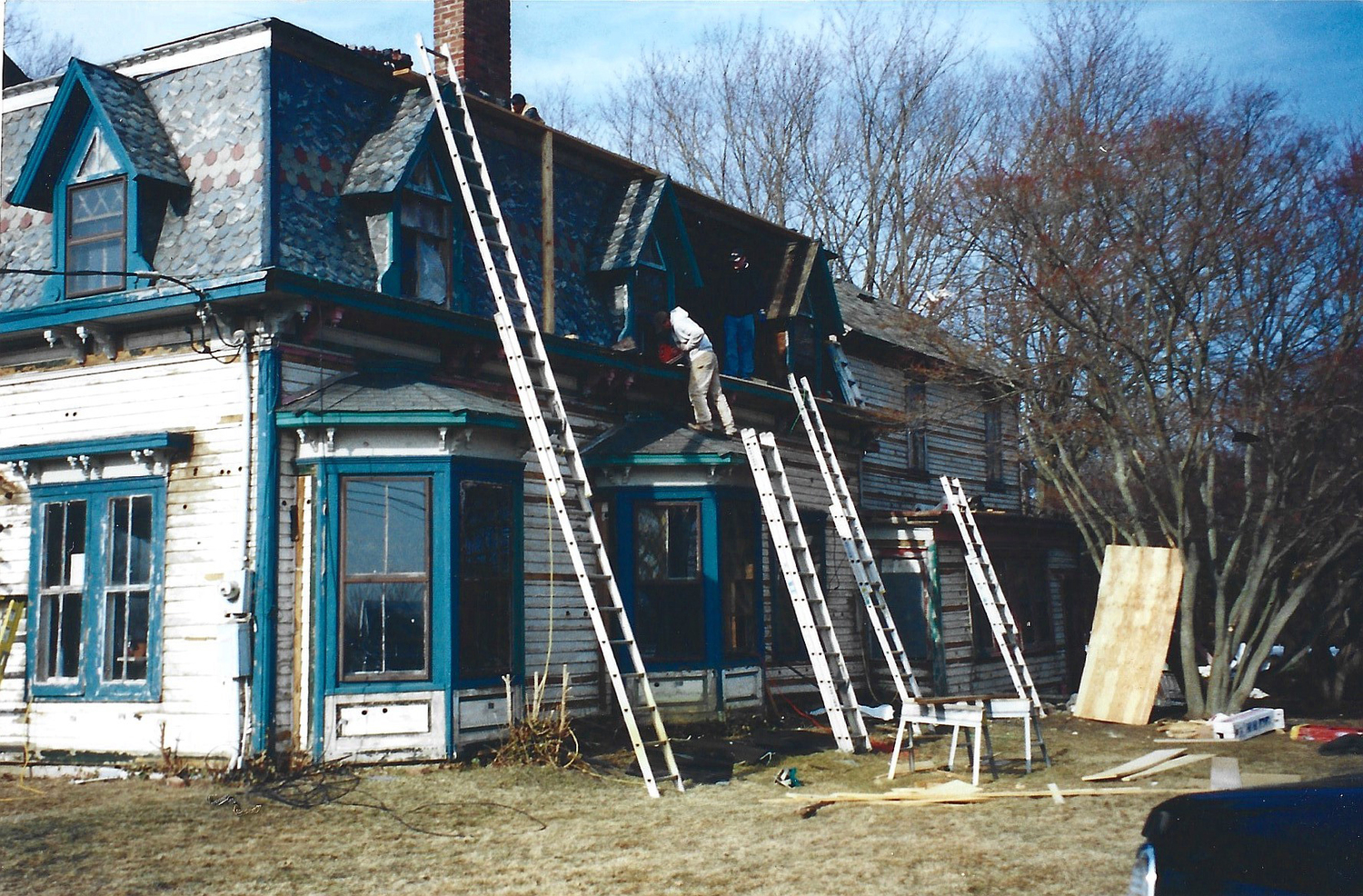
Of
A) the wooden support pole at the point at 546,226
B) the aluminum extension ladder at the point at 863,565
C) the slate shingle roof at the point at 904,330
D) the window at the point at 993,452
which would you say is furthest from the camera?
the window at the point at 993,452

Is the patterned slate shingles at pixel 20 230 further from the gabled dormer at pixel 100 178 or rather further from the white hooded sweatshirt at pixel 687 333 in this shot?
the white hooded sweatshirt at pixel 687 333

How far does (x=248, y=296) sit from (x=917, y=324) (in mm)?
12663

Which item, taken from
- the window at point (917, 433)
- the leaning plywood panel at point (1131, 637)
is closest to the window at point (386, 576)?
the leaning plywood panel at point (1131, 637)

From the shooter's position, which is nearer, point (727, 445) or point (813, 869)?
point (813, 869)

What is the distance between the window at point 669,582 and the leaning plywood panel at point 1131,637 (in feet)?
19.6

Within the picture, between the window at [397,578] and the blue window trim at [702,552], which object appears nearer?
the window at [397,578]

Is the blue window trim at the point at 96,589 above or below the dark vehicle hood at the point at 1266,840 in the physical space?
above

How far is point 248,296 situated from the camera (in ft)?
38.4

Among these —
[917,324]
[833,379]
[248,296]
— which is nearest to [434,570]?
[248,296]

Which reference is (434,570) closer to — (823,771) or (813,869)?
(823,771)

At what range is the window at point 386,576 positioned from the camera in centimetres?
1205

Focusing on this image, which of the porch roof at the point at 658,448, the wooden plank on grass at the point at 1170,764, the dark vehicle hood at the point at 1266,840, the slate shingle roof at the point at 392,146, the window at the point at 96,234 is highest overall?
the slate shingle roof at the point at 392,146

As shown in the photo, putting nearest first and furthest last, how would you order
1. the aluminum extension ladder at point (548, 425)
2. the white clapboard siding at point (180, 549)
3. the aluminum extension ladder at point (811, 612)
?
the aluminum extension ladder at point (548, 425) < the white clapboard siding at point (180, 549) < the aluminum extension ladder at point (811, 612)

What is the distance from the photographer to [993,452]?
26.4 m
